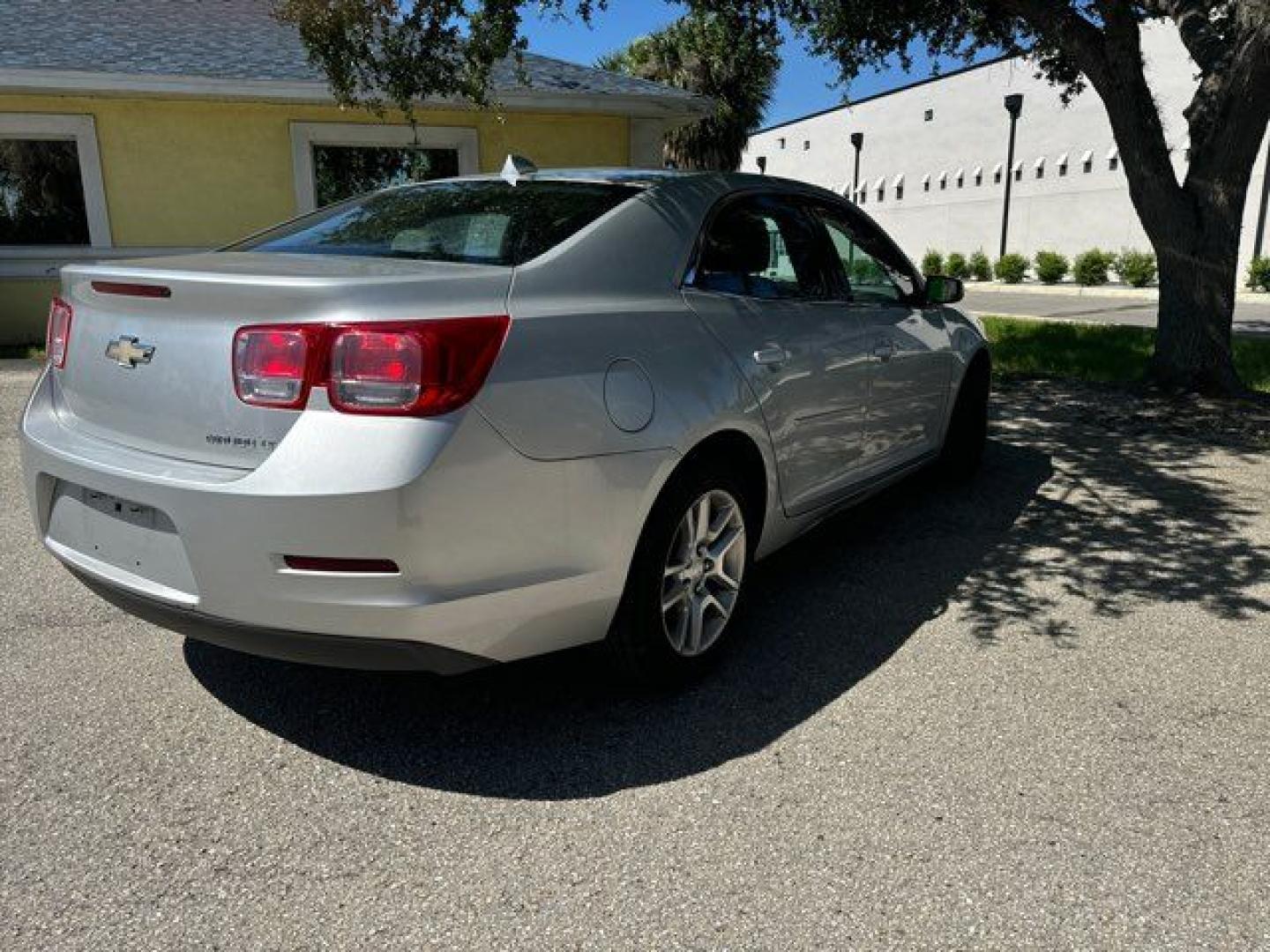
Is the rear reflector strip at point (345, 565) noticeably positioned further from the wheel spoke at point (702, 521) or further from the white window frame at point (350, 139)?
the white window frame at point (350, 139)

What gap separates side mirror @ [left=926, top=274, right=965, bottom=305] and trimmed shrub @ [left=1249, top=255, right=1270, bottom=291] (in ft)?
65.6

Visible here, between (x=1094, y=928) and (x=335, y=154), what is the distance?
40.1 feet

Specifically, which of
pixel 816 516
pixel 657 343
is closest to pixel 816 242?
pixel 816 516

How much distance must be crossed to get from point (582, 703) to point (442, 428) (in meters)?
1.19

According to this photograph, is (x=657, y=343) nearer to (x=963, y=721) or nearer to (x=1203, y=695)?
(x=963, y=721)

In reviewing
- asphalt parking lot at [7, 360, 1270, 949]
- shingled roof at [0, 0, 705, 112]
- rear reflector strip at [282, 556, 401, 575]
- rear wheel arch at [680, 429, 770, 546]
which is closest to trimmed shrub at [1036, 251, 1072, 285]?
shingled roof at [0, 0, 705, 112]

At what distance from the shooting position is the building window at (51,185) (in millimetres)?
11188

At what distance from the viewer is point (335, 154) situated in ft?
40.0

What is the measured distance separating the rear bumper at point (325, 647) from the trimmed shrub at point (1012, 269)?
88.9 ft

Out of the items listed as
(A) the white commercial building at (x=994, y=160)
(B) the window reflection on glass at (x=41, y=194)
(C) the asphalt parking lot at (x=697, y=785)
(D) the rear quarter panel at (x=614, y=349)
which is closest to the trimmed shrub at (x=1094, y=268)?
(A) the white commercial building at (x=994, y=160)

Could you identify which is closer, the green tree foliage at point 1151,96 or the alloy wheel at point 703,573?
the alloy wheel at point 703,573

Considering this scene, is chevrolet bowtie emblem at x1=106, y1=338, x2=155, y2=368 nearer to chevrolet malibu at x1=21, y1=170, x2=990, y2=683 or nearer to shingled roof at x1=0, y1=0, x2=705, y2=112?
chevrolet malibu at x1=21, y1=170, x2=990, y2=683

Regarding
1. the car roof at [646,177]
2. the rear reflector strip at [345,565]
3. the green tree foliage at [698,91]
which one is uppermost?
the green tree foliage at [698,91]

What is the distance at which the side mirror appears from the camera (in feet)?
15.6
